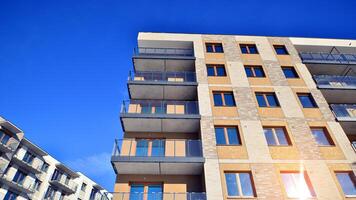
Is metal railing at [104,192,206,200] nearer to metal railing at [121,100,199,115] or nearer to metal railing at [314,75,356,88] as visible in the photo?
metal railing at [121,100,199,115]

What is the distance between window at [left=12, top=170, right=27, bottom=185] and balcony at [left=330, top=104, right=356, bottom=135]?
37390 mm

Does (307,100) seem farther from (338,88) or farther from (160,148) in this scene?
(160,148)

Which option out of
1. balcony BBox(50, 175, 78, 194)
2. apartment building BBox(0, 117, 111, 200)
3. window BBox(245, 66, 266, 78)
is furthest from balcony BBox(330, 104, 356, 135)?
balcony BBox(50, 175, 78, 194)

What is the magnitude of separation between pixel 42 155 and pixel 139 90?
29591mm

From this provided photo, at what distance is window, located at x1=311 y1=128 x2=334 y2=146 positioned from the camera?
1233cm

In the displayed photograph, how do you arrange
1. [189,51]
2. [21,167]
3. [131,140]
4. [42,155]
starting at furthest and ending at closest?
[42,155] → [21,167] → [189,51] → [131,140]

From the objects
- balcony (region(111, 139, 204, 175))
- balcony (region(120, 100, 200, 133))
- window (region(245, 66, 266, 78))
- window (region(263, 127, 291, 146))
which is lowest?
balcony (region(111, 139, 204, 175))

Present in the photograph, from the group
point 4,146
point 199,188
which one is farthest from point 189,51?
point 4,146

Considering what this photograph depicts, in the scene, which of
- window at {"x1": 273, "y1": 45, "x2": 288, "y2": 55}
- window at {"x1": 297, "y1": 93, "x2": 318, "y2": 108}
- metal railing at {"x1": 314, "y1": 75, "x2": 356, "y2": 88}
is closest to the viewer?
window at {"x1": 297, "y1": 93, "x2": 318, "y2": 108}

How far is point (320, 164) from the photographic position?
36.0ft

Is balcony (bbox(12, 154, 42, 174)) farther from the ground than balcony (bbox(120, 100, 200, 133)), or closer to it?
farther from the ground

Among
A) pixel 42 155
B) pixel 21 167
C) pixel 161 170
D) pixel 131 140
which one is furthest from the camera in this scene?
pixel 42 155

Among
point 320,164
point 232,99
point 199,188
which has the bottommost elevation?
point 199,188

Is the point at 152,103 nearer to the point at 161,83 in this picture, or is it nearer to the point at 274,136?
the point at 161,83
